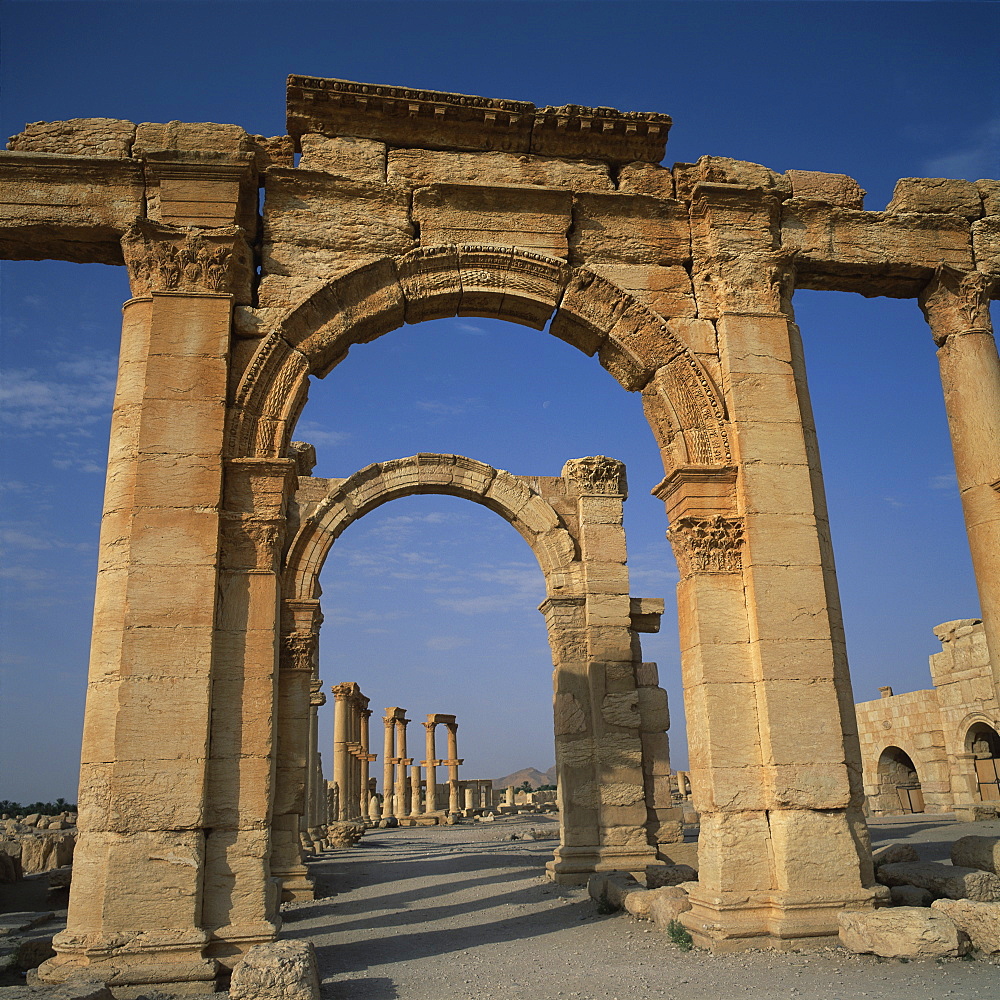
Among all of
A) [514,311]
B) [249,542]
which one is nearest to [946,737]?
[514,311]

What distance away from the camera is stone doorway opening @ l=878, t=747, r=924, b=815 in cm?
2597

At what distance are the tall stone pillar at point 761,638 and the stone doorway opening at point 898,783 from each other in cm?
2056

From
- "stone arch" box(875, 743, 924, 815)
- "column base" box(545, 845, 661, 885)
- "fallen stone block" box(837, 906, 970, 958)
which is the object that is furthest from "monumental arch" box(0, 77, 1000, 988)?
"stone arch" box(875, 743, 924, 815)

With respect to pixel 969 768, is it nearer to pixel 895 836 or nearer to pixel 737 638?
pixel 895 836

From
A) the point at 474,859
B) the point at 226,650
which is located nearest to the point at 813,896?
the point at 226,650

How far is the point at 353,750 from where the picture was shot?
32.8 m

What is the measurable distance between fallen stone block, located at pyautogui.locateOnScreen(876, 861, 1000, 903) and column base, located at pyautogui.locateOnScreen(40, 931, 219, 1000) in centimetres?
641

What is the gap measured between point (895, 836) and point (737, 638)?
1115cm

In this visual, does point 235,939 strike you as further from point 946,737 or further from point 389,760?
point 389,760

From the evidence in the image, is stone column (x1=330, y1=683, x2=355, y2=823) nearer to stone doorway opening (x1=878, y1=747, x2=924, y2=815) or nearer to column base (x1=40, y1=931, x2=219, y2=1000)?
stone doorway opening (x1=878, y1=747, x2=924, y2=815)

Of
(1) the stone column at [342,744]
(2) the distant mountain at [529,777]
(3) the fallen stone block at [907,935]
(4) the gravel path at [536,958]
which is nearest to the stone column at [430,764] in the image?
(1) the stone column at [342,744]

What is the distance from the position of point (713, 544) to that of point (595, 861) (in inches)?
273

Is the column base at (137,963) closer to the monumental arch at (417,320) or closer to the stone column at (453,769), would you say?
the monumental arch at (417,320)

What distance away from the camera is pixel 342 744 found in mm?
28406
